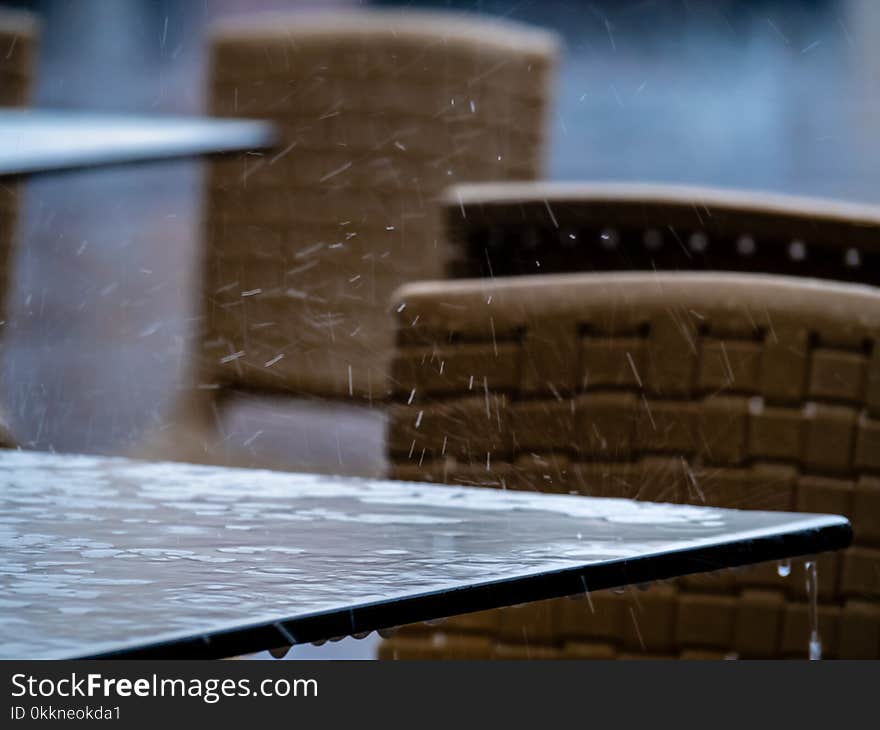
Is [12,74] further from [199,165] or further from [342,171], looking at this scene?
[199,165]

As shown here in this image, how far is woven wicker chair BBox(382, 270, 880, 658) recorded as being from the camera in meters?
0.62

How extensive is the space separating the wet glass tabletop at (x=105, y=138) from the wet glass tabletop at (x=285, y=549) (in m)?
0.66

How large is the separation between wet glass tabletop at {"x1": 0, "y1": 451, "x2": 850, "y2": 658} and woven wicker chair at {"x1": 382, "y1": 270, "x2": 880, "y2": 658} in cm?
19

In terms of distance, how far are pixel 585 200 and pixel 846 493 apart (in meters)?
0.41

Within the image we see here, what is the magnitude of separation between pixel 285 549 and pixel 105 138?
3.11 ft

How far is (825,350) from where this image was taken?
0.61m

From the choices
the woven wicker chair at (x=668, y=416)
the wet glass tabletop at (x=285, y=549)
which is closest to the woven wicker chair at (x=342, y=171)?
the woven wicker chair at (x=668, y=416)

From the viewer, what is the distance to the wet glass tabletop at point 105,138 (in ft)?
3.57

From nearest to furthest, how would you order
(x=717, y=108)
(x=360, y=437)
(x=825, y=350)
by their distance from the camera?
(x=825, y=350) → (x=360, y=437) → (x=717, y=108)

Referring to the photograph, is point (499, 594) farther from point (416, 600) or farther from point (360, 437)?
point (360, 437)

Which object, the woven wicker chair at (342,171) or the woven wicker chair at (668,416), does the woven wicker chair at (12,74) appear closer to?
the woven wicker chair at (342,171)

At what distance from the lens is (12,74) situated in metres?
1.45

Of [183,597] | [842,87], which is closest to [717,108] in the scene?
[842,87]

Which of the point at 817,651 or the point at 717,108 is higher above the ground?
the point at 717,108
